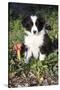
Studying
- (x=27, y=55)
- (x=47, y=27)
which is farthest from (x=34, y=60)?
(x=47, y=27)

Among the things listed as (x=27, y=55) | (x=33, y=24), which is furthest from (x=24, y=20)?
(x=27, y=55)

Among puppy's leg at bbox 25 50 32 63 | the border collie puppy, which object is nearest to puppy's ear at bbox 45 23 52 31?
the border collie puppy

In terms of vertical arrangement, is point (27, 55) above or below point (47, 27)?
below

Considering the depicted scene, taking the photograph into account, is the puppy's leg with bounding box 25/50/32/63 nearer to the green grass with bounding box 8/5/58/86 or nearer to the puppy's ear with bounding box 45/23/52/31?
the green grass with bounding box 8/5/58/86

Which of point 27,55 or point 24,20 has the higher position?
point 24,20

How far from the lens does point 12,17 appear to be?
971mm

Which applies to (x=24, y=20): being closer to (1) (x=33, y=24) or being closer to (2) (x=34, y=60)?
(1) (x=33, y=24)

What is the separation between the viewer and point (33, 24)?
3.23ft

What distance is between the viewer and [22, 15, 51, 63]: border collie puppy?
978 millimetres

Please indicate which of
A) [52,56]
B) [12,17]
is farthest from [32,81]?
[12,17]

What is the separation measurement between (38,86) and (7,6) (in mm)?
383

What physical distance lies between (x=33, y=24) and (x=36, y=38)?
65 mm

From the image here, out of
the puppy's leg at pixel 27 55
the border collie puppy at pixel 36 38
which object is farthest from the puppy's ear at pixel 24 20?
the puppy's leg at pixel 27 55

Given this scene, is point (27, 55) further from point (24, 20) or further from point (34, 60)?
point (24, 20)
